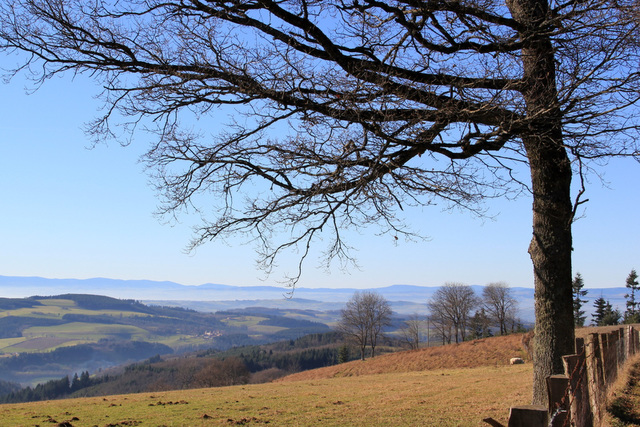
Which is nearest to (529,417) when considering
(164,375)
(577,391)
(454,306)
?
(577,391)

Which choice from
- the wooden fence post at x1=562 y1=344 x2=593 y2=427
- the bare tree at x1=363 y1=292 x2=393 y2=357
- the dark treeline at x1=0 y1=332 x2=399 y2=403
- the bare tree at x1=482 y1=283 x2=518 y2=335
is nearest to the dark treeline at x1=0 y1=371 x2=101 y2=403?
the dark treeline at x1=0 y1=332 x2=399 y2=403

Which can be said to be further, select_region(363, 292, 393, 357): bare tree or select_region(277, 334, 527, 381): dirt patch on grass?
select_region(363, 292, 393, 357): bare tree

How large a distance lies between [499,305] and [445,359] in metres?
35.6

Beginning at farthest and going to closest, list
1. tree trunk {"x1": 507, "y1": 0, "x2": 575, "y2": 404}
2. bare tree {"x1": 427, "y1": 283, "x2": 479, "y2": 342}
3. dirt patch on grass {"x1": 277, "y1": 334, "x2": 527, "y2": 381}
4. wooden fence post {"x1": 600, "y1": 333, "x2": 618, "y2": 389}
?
bare tree {"x1": 427, "y1": 283, "x2": 479, "y2": 342} → dirt patch on grass {"x1": 277, "y1": 334, "x2": 527, "y2": 381} → wooden fence post {"x1": 600, "y1": 333, "x2": 618, "y2": 389} → tree trunk {"x1": 507, "y1": 0, "x2": 575, "y2": 404}

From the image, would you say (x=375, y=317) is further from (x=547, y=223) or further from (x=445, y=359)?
(x=547, y=223)

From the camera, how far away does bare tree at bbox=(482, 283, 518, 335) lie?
7131 cm

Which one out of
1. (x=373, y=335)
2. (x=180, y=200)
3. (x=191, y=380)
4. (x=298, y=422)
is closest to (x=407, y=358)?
(x=373, y=335)

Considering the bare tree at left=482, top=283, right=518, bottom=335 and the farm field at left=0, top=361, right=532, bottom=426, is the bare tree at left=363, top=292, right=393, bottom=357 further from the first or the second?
the farm field at left=0, top=361, right=532, bottom=426

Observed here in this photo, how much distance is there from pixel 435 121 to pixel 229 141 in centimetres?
323

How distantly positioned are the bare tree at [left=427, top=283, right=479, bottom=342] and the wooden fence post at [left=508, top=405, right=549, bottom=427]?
2768 inches

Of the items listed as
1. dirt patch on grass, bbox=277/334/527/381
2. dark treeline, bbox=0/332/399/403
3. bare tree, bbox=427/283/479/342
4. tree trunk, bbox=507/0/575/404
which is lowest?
dark treeline, bbox=0/332/399/403

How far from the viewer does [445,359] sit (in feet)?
135

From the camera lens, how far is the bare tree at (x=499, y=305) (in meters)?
71.3

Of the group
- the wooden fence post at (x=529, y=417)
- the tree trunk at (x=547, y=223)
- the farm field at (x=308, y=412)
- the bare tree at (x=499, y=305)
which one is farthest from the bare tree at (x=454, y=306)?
the wooden fence post at (x=529, y=417)
